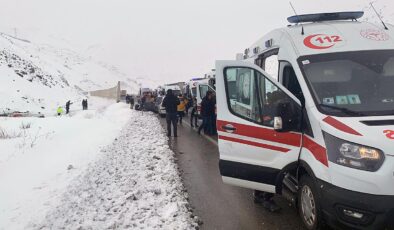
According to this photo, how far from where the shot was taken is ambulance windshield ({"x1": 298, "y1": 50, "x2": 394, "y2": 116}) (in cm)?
461

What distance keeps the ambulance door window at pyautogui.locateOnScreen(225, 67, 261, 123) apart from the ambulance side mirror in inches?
21.2

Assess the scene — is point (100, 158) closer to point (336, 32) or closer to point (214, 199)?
point (214, 199)

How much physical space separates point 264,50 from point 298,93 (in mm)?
1627

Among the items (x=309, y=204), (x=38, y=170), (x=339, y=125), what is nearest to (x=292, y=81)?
(x=339, y=125)

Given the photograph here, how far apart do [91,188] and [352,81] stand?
4.79 metres

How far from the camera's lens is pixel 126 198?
6531 mm

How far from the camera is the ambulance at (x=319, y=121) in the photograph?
3998 millimetres

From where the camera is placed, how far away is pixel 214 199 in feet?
22.0

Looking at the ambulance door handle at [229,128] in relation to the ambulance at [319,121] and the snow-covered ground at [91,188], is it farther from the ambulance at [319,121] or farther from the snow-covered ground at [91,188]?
the snow-covered ground at [91,188]

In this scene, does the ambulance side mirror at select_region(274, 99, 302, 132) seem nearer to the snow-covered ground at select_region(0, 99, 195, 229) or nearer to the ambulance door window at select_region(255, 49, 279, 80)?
the ambulance door window at select_region(255, 49, 279, 80)

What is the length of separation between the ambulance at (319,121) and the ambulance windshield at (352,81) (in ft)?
0.04

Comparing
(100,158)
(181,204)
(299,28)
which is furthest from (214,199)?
(100,158)

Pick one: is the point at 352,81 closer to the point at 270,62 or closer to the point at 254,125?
the point at 254,125

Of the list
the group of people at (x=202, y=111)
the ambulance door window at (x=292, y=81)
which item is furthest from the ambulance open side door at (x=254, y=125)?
the group of people at (x=202, y=111)
